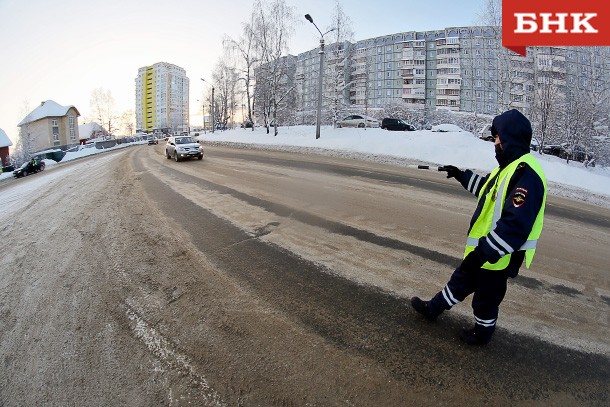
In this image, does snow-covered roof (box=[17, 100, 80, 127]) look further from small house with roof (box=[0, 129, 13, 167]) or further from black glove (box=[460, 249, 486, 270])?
black glove (box=[460, 249, 486, 270])

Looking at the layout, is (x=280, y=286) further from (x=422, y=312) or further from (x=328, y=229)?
(x=328, y=229)

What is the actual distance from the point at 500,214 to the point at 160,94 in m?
167

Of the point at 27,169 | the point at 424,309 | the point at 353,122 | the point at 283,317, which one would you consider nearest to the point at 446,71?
the point at 353,122

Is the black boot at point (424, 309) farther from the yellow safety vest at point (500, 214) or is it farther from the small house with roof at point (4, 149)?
the small house with roof at point (4, 149)

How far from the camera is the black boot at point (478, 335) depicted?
7.63 feet

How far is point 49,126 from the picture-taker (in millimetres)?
69688

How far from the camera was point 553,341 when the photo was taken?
8.03 ft

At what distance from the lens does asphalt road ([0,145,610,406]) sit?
79.4 inches

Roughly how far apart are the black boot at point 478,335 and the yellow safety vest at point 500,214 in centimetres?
48

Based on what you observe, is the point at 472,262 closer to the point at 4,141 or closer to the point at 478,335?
the point at 478,335

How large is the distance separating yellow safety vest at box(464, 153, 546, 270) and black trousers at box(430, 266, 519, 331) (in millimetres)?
73

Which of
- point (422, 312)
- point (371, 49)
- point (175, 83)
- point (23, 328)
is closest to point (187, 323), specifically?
point (23, 328)

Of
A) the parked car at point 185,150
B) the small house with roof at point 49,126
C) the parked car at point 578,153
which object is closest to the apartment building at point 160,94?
the small house with roof at point 49,126

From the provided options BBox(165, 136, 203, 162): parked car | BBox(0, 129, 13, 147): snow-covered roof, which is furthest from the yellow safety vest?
BBox(0, 129, 13, 147): snow-covered roof
